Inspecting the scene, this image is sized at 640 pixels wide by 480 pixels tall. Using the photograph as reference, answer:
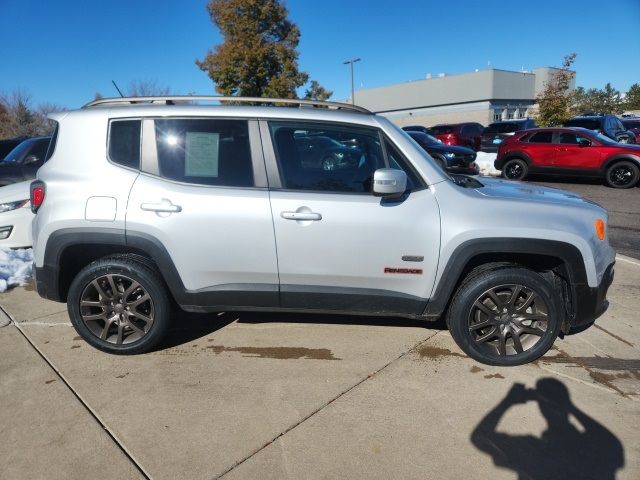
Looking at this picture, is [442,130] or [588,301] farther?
[442,130]

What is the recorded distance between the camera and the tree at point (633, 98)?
49.2m

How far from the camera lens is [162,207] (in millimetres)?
3105

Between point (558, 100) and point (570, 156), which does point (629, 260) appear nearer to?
point (570, 156)

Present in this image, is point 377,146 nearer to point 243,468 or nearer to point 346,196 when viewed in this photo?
point 346,196

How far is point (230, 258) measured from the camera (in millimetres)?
3166

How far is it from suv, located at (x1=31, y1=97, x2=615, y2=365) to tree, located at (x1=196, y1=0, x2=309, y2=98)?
82.1ft

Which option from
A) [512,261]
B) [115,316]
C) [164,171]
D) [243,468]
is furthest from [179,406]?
[512,261]

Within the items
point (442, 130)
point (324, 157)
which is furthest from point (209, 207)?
point (442, 130)

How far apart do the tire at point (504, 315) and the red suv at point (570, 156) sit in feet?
34.3

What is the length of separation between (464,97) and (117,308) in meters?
56.9

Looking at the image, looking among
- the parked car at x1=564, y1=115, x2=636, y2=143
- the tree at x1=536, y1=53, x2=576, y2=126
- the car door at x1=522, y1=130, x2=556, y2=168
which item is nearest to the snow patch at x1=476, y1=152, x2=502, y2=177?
the car door at x1=522, y1=130, x2=556, y2=168

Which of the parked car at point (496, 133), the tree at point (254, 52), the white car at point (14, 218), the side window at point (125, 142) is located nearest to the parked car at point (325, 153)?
the side window at point (125, 142)

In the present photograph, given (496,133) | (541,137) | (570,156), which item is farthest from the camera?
(496,133)

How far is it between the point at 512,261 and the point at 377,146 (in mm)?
1271
